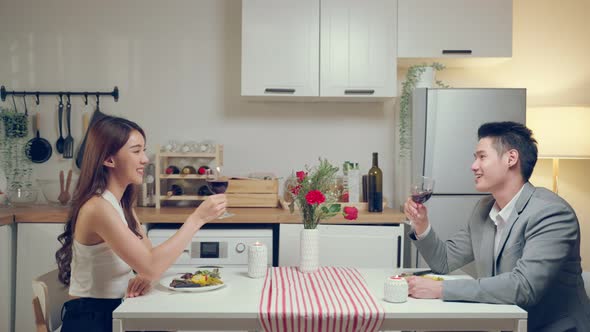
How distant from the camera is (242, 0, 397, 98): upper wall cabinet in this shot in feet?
11.5

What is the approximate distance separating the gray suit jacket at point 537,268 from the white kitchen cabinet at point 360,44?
5.24 feet

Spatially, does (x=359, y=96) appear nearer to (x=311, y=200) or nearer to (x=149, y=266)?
(x=311, y=200)

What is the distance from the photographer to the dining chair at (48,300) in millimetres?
1939

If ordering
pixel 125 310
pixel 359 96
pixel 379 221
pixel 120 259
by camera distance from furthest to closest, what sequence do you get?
pixel 359 96, pixel 379 221, pixel 120 259, pixel 125 310

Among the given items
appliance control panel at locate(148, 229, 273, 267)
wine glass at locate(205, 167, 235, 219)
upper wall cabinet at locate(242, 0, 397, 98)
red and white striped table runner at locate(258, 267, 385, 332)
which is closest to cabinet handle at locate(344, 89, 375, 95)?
upper wall cabinet at locate(242, 0, 397, 98)

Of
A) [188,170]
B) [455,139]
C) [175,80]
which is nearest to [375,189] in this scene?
[455,139]

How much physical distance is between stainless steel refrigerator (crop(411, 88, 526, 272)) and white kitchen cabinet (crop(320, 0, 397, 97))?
33cm

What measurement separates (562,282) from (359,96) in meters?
1.88

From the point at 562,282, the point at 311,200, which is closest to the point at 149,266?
the point at 311,200

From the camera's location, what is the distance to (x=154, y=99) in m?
3.88

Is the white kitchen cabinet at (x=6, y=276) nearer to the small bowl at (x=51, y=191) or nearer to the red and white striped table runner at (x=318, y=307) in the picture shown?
the small bowl at (x=51, y=191)

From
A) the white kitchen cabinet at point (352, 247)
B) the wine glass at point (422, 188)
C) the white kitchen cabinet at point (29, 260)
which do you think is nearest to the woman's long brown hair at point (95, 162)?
the wine glass at point (422, 188)

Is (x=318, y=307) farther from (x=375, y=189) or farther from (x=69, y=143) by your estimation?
(x=69, y=143)

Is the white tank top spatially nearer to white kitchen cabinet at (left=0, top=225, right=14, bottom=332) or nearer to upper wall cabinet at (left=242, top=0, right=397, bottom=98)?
white kitchen cabinet at (left=0, top=225, right=14, bottom=332)
